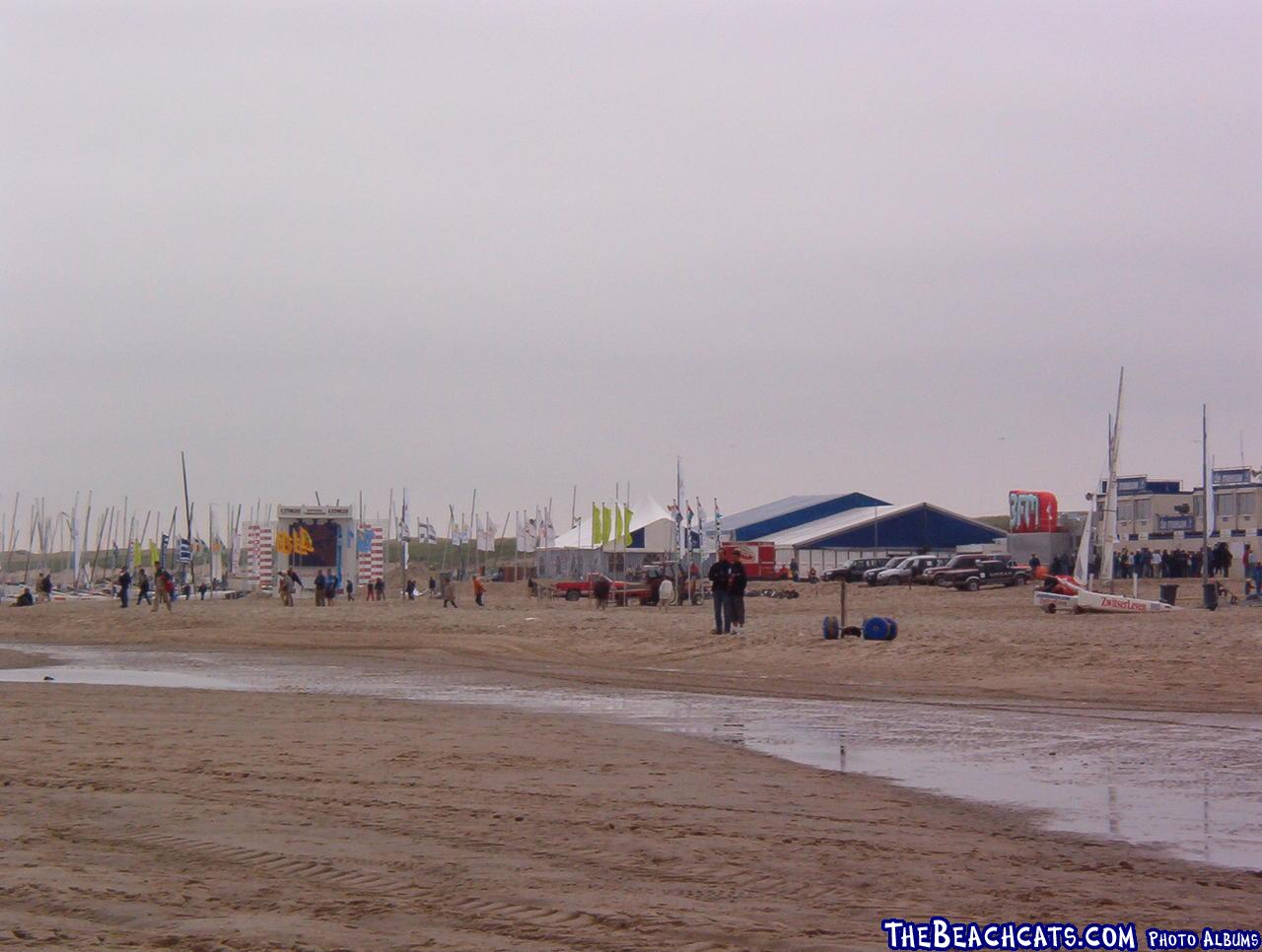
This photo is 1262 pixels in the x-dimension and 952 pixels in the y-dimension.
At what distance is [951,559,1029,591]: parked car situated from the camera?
5603 cm

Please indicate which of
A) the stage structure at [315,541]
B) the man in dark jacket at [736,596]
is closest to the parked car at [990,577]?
the stage structure at [315,541]

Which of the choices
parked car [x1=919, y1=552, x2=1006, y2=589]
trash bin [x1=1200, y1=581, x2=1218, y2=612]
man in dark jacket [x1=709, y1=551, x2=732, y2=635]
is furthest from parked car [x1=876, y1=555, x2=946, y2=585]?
man in dark jacket [x1=709, y1=551, x2=732, y2=635]

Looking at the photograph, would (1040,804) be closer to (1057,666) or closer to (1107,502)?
(1057,666)

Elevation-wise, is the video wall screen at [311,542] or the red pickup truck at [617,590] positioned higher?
the video wall screen at [311,542]

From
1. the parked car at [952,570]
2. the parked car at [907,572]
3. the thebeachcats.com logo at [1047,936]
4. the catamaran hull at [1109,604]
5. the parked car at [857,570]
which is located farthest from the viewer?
the parked car at [857,570]

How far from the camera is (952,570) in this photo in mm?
56500

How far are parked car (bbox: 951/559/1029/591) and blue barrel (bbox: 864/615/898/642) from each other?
1254 inches

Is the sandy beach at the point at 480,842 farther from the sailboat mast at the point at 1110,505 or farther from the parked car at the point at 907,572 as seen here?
the parked car at the point at 907,572

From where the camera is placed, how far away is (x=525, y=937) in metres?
5.93

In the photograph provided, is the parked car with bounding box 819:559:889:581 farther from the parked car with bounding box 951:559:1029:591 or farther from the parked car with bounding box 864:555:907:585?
the parked car with bounding box 951:559:1029:591

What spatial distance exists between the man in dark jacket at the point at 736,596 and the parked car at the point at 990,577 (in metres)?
29.3

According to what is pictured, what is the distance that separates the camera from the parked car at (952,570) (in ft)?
185

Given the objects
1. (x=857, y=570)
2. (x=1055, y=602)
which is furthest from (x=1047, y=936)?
(x=857, y=570)

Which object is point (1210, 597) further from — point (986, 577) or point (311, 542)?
point (311, 542)
